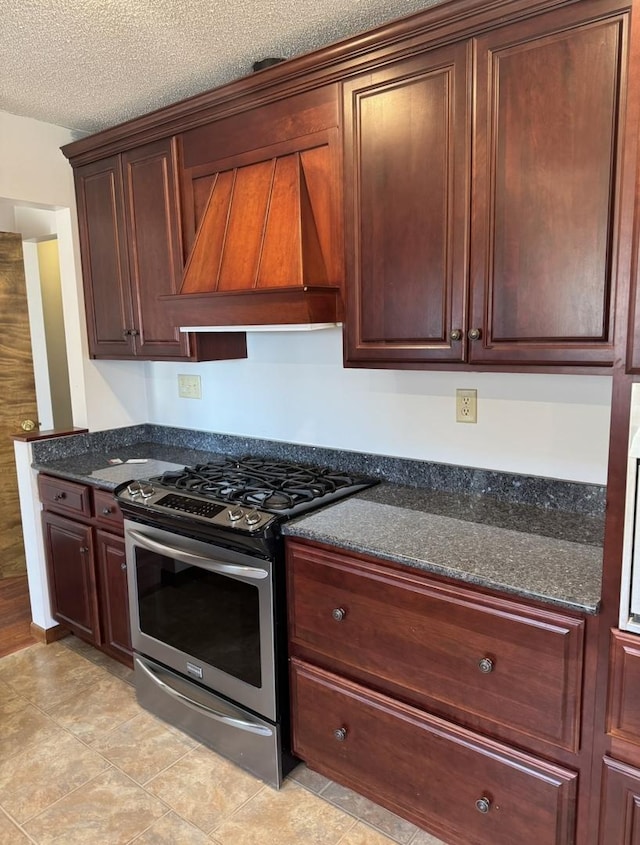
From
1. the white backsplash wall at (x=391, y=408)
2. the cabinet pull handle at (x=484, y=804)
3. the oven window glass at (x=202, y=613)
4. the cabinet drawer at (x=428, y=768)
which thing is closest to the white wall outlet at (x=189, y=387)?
the white backsplash wall at (x=391, y=408)

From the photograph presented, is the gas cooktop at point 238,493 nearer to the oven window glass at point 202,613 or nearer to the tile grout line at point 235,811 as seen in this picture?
the oven window glass at point 202,613

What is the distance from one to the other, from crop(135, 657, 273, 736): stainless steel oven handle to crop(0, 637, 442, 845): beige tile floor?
0.56 ft

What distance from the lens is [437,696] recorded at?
163cm

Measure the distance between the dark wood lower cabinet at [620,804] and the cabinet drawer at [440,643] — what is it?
0.10 meters

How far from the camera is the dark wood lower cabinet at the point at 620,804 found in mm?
1355

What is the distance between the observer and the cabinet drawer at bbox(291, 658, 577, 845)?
1.49 m

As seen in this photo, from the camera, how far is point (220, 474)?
242 centimetres

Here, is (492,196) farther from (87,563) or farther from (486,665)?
(87,563)

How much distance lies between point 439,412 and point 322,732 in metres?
1.15

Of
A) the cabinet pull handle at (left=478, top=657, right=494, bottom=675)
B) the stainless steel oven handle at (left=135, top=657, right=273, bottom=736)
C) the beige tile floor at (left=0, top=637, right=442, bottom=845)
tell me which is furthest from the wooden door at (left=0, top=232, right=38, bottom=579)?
the cabinet pull handle at (left=478, top=657, right=494, bottom=675)

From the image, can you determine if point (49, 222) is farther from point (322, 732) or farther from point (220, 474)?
point (322, 732)

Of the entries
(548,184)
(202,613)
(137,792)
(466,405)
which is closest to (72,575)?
(202,613)

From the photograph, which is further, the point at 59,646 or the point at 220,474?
the point at 59,646

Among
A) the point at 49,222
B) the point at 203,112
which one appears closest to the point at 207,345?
the point at 203,112
